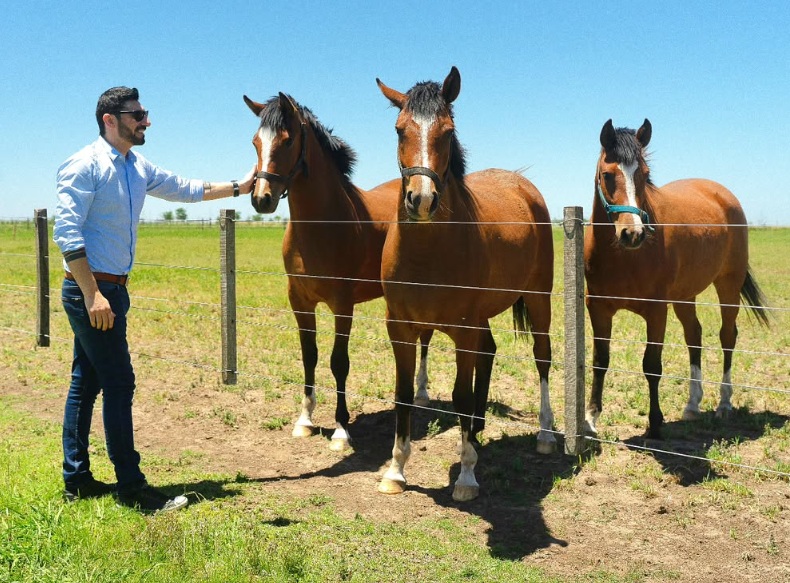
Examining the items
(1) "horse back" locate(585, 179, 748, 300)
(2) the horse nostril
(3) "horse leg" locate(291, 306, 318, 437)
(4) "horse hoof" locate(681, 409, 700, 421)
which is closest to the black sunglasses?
(2) the horse nostril

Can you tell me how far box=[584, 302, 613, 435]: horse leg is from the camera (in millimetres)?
5840

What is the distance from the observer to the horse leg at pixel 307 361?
6.04 m

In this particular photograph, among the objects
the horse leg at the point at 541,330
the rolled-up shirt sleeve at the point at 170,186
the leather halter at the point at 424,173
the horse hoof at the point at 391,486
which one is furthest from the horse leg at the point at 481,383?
the rolled-up shirt sleeve at the point at 170,186

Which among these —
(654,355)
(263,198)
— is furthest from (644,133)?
(263,198)

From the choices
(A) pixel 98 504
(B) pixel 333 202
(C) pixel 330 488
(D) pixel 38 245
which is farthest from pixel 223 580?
(D) pixel 38 245

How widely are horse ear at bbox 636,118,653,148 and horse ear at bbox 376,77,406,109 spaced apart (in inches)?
88.8

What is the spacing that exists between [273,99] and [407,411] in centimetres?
274

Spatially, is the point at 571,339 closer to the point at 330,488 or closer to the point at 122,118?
the point at 330,488

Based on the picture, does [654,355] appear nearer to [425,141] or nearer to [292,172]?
[425,141]

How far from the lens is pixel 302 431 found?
6.02 m

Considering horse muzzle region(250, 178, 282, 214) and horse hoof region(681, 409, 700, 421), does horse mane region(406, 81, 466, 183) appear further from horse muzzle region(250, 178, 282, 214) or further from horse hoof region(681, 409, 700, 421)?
horse hoof region(681, 409, 700, 421)

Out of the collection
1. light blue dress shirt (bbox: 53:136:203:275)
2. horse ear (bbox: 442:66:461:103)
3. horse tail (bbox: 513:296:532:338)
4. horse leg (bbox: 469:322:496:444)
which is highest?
horse ear (bbox: 442:66:461:103)

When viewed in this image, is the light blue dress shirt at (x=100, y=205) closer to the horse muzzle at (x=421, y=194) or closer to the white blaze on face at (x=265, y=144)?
the white blaze on face at (x=265, y=144)

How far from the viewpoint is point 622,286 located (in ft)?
18.4
